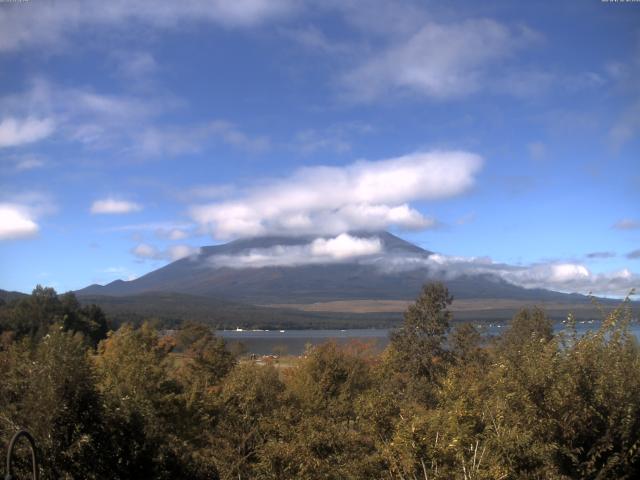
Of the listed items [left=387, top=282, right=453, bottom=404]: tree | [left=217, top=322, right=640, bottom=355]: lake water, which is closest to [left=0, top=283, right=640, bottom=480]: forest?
[left=217, top=322, right=640, bottom=355]: lake water

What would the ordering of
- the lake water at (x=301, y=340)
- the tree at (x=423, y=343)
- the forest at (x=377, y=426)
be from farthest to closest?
the tree at (x=423, y=343)
the lake water at (x=301, y=340)
the forest at (x=377, y=426)

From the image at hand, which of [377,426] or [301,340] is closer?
[377,426]

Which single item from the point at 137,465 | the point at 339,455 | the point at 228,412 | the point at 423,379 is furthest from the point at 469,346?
the point at 137,465

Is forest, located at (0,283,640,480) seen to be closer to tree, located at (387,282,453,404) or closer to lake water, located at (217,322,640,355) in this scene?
lake water, located at (217,322,640,355)

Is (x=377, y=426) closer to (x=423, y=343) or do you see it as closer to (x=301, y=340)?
(x=423, y=343)

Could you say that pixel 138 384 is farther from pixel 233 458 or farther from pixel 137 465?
pixel 137 465

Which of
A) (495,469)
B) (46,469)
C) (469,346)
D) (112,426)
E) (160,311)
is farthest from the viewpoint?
(160,311)

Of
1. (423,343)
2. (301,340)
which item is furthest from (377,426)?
(301,340)

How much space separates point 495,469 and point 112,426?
7366mm

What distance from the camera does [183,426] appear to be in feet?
65.0

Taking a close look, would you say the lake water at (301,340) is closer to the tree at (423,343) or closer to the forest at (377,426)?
the forest at (377,426)

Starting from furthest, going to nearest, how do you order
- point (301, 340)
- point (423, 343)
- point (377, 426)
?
point (301, 340) → point (423, 343) → point (377, 426)

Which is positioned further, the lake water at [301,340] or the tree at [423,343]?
the tree at [423,343]

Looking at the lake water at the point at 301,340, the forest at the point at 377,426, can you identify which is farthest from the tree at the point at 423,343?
the forest at the point at 377,426
